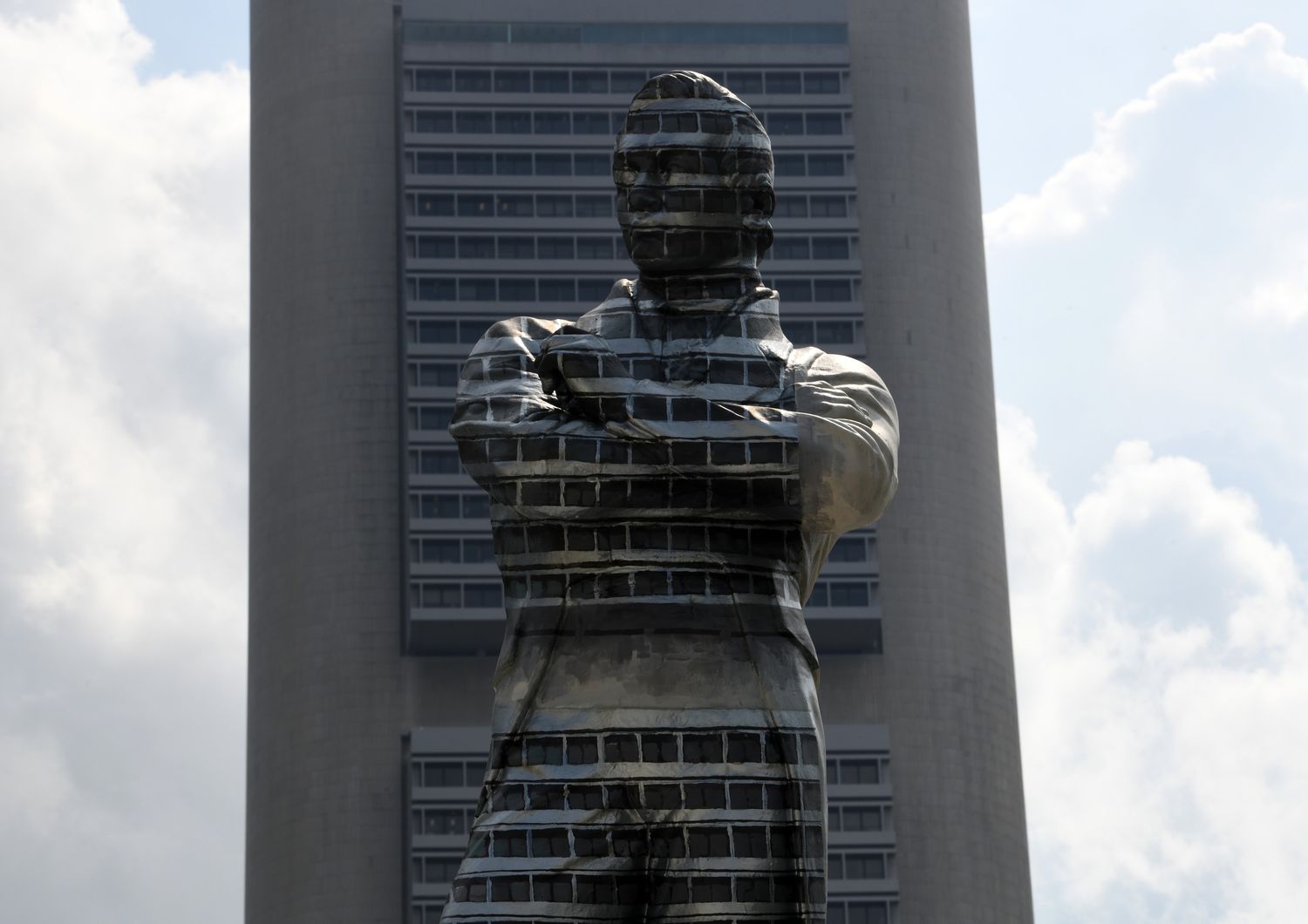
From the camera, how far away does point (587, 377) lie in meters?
12.1

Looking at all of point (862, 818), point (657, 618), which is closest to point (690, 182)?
point (657, 618)

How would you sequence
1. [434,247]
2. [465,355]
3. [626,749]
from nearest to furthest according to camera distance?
[626,749] < [465,355] < [434,247]

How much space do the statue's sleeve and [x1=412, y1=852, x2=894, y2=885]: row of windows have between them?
75.6 meters

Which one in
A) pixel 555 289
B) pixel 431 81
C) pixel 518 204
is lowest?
pixel 555 289

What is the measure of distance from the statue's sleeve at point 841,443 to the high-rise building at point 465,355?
255 ft

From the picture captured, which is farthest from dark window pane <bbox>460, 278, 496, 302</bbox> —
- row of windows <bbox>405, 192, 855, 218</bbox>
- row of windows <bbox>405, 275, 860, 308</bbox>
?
row of windows <bbox>405, 192, 855, 218</bbox>

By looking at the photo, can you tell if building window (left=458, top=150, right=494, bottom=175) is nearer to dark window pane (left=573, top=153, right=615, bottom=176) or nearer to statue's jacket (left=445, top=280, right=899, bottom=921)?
dark window pane (left=573, top=153, right=615, bottom=176)

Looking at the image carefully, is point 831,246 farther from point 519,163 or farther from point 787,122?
point 519,163

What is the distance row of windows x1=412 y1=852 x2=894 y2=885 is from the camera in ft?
295

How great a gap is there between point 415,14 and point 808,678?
88.4 meters

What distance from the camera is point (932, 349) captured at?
9838 centimetres

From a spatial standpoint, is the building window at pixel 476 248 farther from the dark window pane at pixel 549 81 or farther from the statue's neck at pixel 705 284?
the statue's neck at pixel 705 284

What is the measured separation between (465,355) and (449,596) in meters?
8.37

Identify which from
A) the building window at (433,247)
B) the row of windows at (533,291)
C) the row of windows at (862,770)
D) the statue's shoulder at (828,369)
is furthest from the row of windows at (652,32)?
the statue's shoulder at (828,369)
